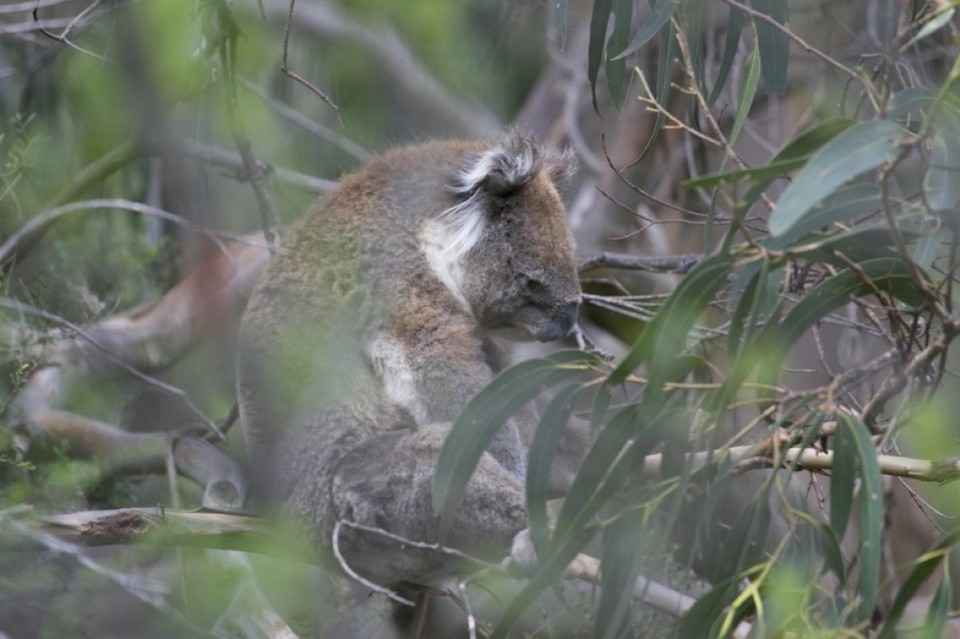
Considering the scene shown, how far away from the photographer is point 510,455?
267 centimetres

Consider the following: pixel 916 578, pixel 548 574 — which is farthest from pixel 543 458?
pixel 916 578

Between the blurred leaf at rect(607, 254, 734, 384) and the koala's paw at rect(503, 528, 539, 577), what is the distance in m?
0.68

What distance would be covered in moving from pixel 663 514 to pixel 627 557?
369mm

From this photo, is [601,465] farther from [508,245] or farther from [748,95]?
[508,245]

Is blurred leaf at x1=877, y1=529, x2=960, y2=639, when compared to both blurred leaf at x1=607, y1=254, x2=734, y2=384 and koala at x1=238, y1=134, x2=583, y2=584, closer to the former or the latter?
blurred leaf at x1=607, y1=254, x2=734, y2=384

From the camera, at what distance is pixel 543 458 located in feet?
6.09

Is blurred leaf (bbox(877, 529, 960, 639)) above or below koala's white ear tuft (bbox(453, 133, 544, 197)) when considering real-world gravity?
below

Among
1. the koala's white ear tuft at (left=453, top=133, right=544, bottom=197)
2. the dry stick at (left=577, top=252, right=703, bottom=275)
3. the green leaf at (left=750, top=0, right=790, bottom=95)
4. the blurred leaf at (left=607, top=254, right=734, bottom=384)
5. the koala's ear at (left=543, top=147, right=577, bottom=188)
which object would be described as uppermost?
the green leaf at (left=750, top=0, right=790, bottom=95)

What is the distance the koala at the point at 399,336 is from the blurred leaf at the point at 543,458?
600mm

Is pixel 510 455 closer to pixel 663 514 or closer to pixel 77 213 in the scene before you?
pixel 663 514

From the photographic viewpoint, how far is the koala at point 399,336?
2.52m

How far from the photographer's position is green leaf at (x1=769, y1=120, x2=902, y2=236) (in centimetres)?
133

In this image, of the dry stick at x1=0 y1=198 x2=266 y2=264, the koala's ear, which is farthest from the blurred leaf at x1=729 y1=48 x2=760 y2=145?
the dry stick at x1=0 y1=198 x2=266 y2=264

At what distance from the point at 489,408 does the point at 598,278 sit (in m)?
2.23
